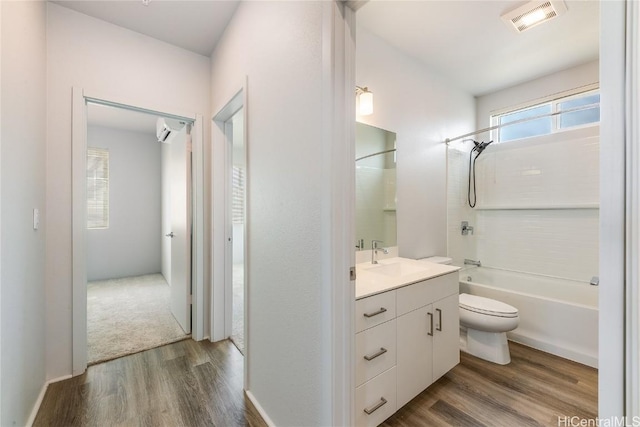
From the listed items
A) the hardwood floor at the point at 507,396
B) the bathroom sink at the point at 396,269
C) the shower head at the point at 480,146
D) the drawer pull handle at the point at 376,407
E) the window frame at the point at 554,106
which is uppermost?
the window frame at the point at 554,106

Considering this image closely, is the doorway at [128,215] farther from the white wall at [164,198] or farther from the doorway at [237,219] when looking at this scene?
the doorway at [237,219]

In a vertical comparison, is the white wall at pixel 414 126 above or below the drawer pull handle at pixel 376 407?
above

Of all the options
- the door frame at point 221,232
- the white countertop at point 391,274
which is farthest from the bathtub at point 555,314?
the door frame at point 221,232

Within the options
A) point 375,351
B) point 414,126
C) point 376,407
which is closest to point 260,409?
point 376,407

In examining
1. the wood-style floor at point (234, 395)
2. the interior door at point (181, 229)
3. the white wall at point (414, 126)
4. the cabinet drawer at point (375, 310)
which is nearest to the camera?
the cabinet drawer at point (375, 310)

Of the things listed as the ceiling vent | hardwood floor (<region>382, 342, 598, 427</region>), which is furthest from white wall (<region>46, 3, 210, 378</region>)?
the ceiling vent

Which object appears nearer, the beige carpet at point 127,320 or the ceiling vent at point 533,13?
the ceiling vent at point 533,13

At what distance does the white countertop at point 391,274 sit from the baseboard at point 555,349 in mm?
1223

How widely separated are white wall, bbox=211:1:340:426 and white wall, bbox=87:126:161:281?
404cm

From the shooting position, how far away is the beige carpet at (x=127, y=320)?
2.39m

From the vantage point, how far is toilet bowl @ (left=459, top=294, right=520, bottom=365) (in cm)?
207

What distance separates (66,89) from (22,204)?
107cm

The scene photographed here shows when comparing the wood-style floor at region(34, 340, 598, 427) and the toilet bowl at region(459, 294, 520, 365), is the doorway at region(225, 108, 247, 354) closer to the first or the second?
the wood-style floor at region(34, 340, 598, 427)

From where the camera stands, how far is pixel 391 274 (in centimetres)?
203
